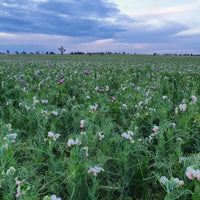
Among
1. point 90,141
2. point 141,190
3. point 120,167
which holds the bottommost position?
point 141,190

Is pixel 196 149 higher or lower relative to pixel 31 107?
lower

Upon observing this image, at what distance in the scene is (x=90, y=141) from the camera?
235 centimetres

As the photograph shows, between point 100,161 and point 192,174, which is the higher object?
point 192,174

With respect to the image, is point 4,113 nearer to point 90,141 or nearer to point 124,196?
point 90,141

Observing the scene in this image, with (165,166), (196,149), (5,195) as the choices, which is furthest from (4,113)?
(196,149)

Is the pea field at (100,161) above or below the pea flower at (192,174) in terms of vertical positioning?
below

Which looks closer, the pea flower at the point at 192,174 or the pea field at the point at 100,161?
the pea flower at the point at 192,174

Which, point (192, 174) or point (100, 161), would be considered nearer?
point (192, 174)

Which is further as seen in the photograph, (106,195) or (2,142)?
(2,142)

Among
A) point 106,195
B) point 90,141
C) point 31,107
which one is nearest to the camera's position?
point 106,195

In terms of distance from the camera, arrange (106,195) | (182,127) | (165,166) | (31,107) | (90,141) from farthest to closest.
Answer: (31,107)
(182,127)
(90,141)
(165,166)
(106,195)

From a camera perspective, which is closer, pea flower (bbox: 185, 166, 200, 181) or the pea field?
pea flower (bbox: 185, 166, 200, 181)

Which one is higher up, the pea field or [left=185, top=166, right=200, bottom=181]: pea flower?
[left=185, top=166, right=200, bottom=181]: pea flower

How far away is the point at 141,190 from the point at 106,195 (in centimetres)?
36
